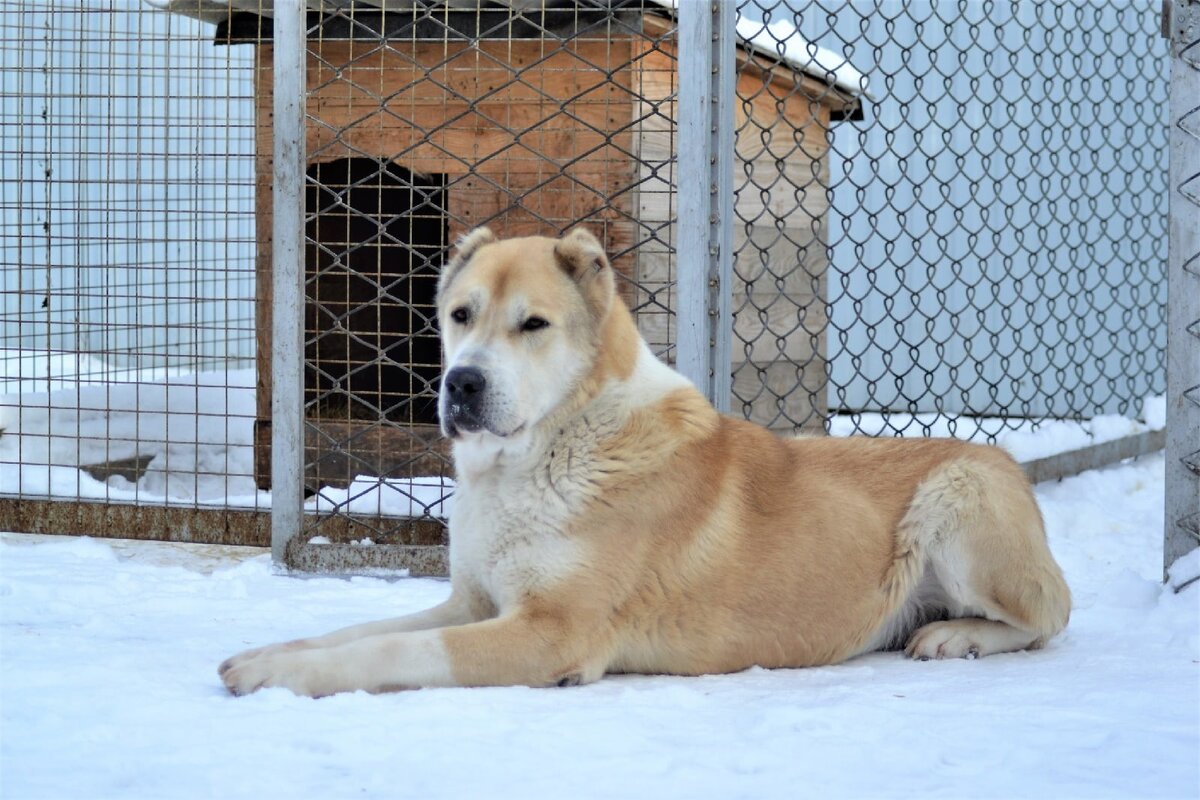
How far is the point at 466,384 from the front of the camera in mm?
2832

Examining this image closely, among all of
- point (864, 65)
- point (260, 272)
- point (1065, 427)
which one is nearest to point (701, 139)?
point (260, 272)

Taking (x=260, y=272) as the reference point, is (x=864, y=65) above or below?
above

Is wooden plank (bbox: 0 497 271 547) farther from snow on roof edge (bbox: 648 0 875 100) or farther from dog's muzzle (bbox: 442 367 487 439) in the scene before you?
snow on roof edge (bbox: 648 0 875 100)

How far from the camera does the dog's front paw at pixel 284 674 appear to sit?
2.56m

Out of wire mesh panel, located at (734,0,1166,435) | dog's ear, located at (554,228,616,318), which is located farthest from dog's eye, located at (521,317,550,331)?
wire mesh panel, located at (734,0,1166,435)

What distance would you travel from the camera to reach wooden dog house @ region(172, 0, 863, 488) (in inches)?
175

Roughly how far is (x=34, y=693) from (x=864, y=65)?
6657mm

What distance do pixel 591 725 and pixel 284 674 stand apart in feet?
2.07

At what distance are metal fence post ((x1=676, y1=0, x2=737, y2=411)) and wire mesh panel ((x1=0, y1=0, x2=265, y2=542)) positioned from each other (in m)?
1.50

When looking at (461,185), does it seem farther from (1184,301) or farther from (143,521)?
(1184,301)

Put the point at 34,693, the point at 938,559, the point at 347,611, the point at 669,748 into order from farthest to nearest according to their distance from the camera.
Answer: the point at 347,611, the point at 938,559, the point at 34,693, the point at 669,748

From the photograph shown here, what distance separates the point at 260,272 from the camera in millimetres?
4977

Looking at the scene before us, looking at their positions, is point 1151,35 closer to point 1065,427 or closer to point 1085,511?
point 1065,427

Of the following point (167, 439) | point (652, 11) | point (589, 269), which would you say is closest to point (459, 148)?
point (652, 11)
